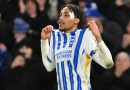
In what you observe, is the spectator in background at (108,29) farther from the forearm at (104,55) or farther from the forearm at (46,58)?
the forearm at (104,55)

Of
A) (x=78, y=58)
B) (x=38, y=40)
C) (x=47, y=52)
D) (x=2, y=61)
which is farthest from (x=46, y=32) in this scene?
(x=38, y=40)

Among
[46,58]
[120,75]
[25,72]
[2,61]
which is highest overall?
[2,61]

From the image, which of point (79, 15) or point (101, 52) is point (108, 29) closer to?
point (79, 15)

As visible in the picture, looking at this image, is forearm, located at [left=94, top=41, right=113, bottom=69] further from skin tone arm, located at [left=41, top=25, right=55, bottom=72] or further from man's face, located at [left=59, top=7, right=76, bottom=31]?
skin tone arm, located at [left=41, top=25, right=55, bottom=72]

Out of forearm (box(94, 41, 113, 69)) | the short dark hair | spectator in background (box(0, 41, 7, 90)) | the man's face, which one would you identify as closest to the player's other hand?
the man's face

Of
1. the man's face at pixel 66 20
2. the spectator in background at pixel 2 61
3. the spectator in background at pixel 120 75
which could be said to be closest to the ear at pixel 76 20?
the man's face at pixel 66 20

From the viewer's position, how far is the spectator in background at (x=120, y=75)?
10203 millimetres

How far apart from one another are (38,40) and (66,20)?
14.8ft

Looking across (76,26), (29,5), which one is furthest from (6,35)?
(76,26)

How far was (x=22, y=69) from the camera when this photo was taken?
10.9 m

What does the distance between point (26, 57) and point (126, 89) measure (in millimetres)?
1962

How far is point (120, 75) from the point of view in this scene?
10242mm

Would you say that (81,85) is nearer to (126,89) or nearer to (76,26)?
(76,26)

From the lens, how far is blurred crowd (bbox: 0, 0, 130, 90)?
34.4ft
